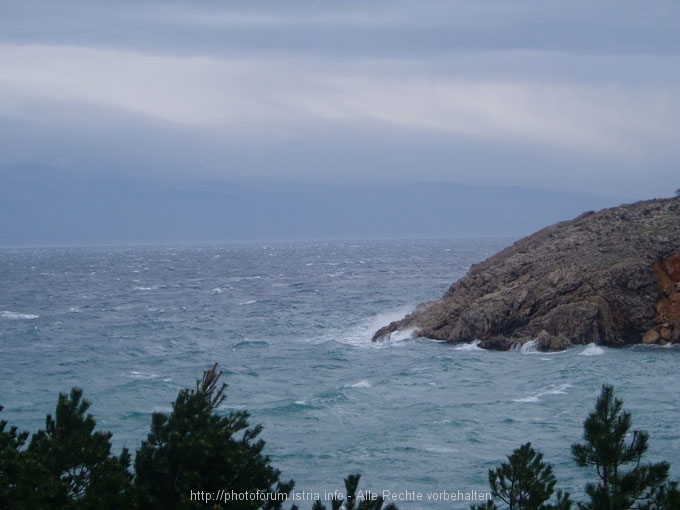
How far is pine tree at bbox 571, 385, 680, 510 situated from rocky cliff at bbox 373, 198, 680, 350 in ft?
68.5

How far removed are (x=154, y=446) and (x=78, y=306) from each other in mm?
49309

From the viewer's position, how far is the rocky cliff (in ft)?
104

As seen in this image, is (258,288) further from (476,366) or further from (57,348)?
(476,366)

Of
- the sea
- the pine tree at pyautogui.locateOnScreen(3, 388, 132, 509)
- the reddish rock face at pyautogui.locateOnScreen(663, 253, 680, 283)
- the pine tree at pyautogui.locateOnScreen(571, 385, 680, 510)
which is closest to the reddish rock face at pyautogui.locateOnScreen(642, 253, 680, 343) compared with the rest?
the reddish rock face at pyautogui.locateOnScreen(663, 253, 680, 283)

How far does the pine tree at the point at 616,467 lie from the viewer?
10.1 metres

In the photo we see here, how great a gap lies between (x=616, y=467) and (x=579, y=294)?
2244 cm

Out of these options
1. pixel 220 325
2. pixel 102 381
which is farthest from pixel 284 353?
pixel 220 325

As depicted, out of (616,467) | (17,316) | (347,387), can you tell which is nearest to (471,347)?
(347,387)

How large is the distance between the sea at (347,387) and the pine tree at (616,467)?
6.09 metres

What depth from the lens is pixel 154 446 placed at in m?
11.3

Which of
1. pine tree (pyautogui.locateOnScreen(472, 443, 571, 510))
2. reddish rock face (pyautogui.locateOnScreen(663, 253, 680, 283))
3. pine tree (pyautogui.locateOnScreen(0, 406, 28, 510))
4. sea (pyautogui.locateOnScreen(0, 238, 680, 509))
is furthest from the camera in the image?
reddish rock face (pyautogui.locateOnScreen(663, 253, 680, 283))

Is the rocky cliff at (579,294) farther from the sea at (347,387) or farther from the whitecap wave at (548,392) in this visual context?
the whitecap wave at (548,392)

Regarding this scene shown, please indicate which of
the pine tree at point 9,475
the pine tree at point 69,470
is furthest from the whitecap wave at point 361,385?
the pine tree at point 9,475

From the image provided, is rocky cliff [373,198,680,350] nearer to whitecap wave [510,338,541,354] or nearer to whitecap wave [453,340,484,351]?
whitecap wave [510,338,541,354]
